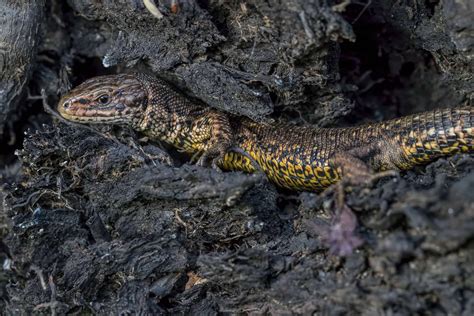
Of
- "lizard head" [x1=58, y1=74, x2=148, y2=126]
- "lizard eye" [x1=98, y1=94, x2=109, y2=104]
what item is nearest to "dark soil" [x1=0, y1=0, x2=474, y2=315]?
"lizard head" [x1=58, y1=74, x2=148, y2=126]

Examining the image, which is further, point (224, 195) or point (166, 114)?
point (166, 114)

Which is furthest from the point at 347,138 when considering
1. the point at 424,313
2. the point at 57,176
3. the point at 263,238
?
the point at 57,176

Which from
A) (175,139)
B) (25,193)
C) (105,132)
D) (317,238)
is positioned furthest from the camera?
(175,139)

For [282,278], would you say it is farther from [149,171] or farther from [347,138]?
[347,138]

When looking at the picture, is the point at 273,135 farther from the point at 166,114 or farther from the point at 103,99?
the point at 103,99

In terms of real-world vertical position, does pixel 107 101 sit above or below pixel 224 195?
below

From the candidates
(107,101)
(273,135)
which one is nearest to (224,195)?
(273,135)
